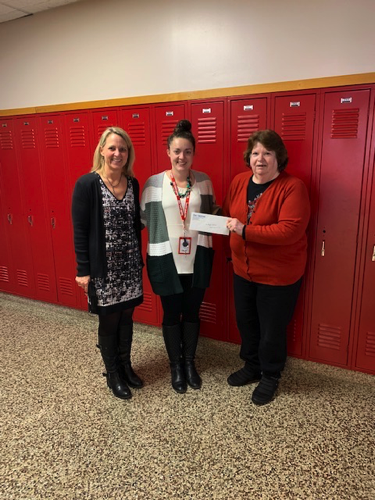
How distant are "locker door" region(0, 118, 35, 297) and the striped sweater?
6.61 feet

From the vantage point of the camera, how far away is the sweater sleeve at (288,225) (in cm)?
196

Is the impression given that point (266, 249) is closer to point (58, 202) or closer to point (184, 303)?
point (184, 303)

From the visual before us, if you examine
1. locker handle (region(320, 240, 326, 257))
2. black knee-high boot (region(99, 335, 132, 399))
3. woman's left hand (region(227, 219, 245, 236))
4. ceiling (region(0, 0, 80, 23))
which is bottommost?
black knee-high boot (region(99, 335, 132, 399))

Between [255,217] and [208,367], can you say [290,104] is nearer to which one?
[255,217]

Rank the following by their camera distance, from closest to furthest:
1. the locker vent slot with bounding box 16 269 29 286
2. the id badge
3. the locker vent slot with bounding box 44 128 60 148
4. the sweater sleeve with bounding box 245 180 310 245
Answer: the sweater sleeve with bounding box 245 180 310 245 → the id badge → the locker vent slot with bounding box 44 128 60 148 → the locker vent slot with bounding box 16 269 29 286

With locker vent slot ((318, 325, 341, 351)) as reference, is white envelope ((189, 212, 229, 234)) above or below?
above

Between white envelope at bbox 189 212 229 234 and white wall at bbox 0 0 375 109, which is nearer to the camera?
white envelope at bbox 189 212 229 234

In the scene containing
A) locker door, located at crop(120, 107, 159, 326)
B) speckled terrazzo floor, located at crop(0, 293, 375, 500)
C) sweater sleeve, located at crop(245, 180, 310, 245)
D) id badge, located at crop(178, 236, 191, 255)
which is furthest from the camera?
locker door, located at crop(120, 107, 159, 326)

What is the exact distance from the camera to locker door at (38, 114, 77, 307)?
3.29 m

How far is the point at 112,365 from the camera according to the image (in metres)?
2.30

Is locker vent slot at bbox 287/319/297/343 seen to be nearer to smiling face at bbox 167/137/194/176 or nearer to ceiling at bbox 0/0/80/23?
smiling face at bbox 167/137/194/176

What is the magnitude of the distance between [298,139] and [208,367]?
1.69 m

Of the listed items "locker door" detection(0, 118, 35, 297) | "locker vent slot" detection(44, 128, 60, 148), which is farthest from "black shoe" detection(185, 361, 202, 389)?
"locker vent slot" detection(44, 128, 60, 148)

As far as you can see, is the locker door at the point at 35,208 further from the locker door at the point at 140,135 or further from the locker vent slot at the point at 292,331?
the locker vent slot at the point at 292,331
